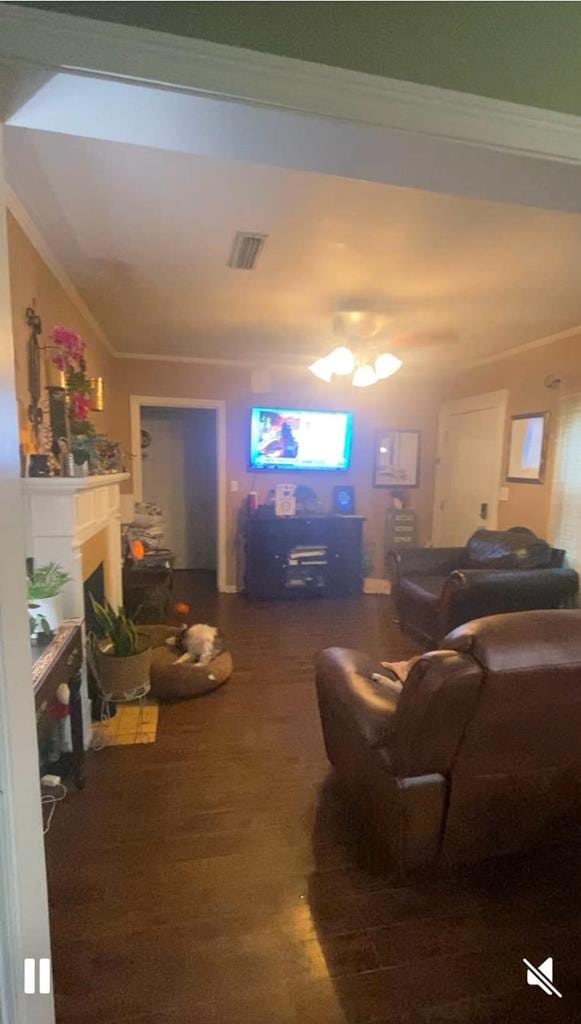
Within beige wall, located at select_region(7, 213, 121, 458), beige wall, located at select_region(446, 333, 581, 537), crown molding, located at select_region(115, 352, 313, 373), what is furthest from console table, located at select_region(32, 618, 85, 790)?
beige wall, located at select_region(446, 333, 581, 537)

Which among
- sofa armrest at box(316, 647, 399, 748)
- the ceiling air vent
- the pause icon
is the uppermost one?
the ceiling air vent

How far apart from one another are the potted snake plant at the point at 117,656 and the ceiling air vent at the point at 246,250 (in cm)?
193

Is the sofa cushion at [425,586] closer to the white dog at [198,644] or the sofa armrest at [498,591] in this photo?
the sofa armrest at [498,591]

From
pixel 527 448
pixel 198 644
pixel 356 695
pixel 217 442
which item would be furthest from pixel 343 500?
pixel 356 695

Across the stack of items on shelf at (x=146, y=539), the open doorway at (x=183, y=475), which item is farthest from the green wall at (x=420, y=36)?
the open doorway at (x=183, y=475)

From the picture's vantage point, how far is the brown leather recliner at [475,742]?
1.33 meters

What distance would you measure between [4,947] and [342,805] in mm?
1429

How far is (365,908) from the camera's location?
1.56 meters

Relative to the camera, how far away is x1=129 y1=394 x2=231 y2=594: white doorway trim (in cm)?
473

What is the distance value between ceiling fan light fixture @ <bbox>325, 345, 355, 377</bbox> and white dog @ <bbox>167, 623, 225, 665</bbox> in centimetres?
193

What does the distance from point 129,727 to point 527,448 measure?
3.66 meters

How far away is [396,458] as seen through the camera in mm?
5406

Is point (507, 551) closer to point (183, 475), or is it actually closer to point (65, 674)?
point (65, 674)

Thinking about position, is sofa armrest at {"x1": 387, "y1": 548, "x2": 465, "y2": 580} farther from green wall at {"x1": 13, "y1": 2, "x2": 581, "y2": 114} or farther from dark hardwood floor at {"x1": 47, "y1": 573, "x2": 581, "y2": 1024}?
green wall at {"x1": 13, "y1": 2, "x2": 581, "y2": 114}
